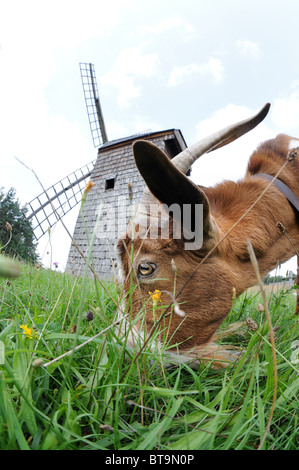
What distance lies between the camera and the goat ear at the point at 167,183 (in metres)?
1.50

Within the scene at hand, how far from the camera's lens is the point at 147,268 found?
189cm

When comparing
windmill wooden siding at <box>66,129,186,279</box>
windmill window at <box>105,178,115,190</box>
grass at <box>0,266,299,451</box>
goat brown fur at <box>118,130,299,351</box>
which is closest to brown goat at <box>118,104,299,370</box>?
goat brown fur at <box>118,130,299,351</box>

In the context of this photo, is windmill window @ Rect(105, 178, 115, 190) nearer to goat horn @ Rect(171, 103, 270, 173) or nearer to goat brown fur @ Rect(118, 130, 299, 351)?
goat brown fur @ Rect(118, 130, 299, 351)

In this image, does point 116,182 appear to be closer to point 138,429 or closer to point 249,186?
point 249,186

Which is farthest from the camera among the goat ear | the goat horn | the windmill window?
the windmill window

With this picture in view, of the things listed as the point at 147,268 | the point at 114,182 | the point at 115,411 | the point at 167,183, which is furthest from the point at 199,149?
the point at 114,182

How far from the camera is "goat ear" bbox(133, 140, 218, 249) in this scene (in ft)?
4.93

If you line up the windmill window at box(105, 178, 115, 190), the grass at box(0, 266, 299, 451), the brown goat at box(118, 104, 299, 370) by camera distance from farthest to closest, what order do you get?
the windmill window at box(105, 178, 115, 190)
the brown goat at box(118, 104, 299, 370)
the grass at box(0, 266, 299, 451)

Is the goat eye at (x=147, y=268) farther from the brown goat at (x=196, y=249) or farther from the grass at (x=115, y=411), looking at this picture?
the grass at (x=115, y=411)

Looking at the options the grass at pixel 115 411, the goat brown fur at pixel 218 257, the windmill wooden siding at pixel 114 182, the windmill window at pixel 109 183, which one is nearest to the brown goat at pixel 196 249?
the goat brown fur at pixel 218 257

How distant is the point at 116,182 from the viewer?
15.2m

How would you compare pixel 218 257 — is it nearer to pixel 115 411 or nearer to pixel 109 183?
pixel 115 411

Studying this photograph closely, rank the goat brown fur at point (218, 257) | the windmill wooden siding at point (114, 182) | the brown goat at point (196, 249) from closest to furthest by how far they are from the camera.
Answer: the brown goat at point (196, 249), the goat brown fur at point (218, 257), the windmill wooden siding at point (114, 182)
